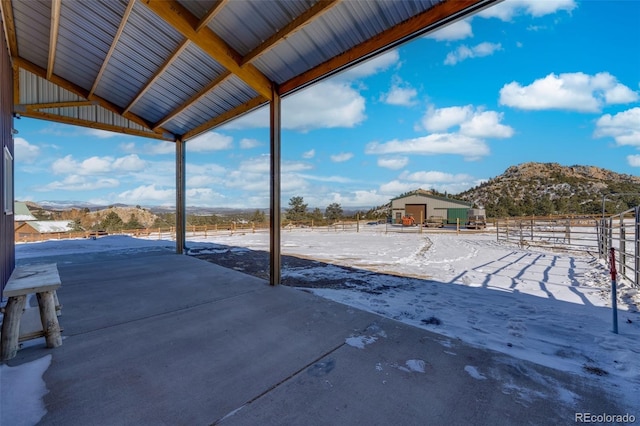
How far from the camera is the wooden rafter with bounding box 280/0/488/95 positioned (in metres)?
2.49

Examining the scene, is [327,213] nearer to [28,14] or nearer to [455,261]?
[455,261]

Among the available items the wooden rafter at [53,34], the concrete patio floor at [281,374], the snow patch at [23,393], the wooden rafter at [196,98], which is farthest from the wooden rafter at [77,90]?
the snow patch at [23,393]

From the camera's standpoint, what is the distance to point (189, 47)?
4043 mm

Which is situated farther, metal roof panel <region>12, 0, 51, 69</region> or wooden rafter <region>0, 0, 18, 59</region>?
metal roof panel <region>12, 0, 51, 69</region>

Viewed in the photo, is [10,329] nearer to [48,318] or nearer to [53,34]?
[48,318]

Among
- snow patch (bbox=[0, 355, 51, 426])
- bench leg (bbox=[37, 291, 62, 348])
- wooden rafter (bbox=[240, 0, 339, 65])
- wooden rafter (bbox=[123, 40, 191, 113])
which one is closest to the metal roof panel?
wooden rafter (bbox=[123, 40, 191, 113])

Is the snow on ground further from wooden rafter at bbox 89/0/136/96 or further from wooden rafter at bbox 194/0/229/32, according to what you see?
wooden rafter at bbox 89/0/136/96

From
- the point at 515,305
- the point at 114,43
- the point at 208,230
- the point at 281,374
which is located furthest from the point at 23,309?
the point at 208,230

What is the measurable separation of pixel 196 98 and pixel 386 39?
3.97m

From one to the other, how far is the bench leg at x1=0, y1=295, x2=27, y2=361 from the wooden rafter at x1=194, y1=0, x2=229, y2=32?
341 centimetres

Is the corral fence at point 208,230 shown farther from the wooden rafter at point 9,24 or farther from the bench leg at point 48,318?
the bench leg at point 48,318

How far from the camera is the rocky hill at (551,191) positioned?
28.0 metres

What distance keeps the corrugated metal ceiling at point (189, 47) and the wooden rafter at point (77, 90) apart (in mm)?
24

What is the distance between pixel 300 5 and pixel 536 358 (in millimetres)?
4163
